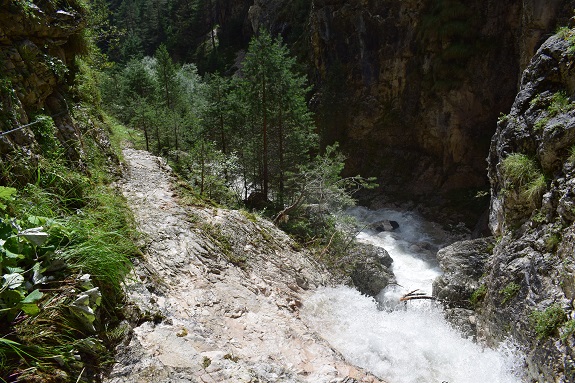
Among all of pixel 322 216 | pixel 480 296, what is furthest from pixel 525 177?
pixel 322 216

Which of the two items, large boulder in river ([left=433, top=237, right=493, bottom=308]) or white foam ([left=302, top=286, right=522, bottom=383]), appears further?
large boulder in river ([left=433, top=237, right=493, bottom=308])

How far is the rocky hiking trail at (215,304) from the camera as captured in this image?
3.45 meters

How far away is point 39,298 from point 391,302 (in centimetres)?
1282

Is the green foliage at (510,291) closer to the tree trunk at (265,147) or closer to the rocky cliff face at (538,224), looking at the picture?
the rocky cliff face at (538,224)

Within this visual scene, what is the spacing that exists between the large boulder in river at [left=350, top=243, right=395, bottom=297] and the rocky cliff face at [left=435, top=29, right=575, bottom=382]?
15.1 feet

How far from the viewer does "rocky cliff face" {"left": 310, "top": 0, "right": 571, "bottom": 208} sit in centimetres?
2144

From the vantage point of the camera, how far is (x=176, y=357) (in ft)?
11.2

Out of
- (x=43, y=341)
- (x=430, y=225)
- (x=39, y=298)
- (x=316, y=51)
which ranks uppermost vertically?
(x=316, y=51)

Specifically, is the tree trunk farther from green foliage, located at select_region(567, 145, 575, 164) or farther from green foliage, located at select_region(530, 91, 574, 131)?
green foliage, located at select_region(567, 145, 575, 164)

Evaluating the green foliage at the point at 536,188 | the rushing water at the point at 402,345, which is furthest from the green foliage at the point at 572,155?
the rushing water at the point at 402,345

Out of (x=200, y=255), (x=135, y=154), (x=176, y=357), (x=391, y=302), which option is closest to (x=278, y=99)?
(x=135, y=154)

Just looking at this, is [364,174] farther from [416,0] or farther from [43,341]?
[43,341]

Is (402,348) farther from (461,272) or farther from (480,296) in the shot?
(461,272)

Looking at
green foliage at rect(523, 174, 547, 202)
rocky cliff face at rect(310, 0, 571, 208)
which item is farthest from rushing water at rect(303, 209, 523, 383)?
rocky cliff face at rect(310, 0, 571, 208)
